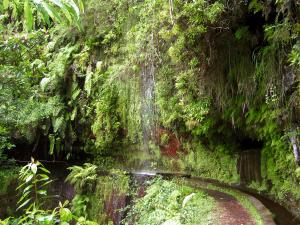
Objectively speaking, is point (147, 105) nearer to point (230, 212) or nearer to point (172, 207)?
point (172, 207)

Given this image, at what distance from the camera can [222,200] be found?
7.03 m

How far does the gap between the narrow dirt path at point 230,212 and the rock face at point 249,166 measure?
1103mm

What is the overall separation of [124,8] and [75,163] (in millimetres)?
6457

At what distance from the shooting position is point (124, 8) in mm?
10688

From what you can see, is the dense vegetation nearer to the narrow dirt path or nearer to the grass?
the grass

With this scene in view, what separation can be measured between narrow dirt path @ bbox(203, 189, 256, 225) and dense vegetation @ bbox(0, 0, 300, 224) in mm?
1037

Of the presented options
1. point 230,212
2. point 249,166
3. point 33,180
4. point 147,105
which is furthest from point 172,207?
point 33,180

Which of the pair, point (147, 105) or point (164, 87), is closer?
point (164, 87)

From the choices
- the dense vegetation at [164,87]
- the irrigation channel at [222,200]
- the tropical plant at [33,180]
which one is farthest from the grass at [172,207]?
the tropical plant at [33,180]

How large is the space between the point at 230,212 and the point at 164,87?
3.74 metres

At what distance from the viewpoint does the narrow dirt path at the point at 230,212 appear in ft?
18.5

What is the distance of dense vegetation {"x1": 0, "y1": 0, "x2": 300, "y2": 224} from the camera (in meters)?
5.78

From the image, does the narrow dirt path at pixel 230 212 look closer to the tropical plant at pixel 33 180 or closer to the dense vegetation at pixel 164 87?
the dense vegetation at pixel 164 87

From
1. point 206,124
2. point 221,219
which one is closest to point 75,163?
point 206,124
